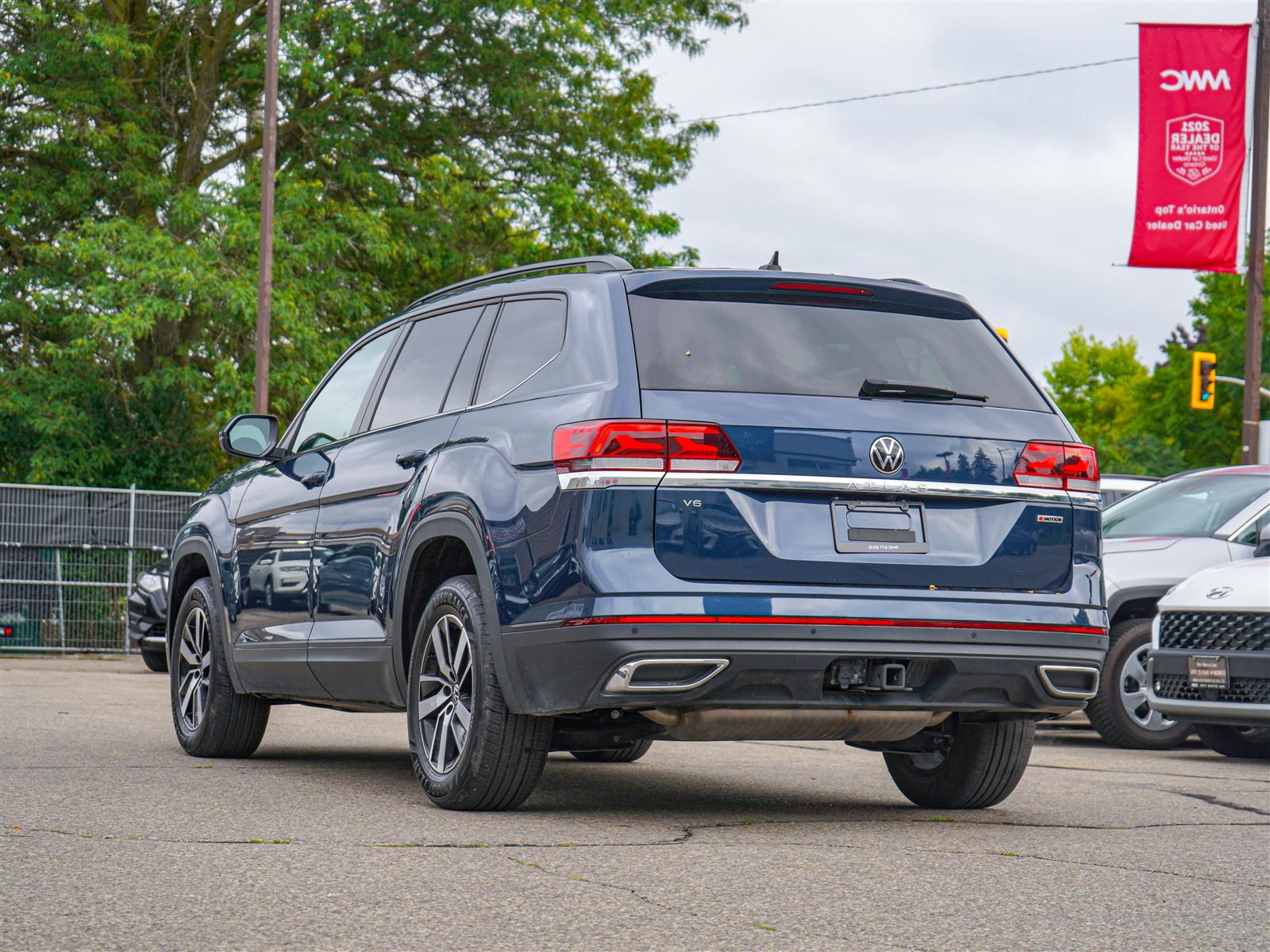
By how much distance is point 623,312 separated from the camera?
6012 mm

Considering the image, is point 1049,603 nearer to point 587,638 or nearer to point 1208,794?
point 587,638

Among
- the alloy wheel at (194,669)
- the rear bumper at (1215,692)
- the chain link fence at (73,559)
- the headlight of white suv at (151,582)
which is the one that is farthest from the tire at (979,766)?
the chain link fence at (73,559)

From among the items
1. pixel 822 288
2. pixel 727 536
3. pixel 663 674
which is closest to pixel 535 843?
pixel 663 674

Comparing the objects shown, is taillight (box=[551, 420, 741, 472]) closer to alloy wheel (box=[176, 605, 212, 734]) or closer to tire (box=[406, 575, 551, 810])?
tire (box=[406, 575, 551, 810])

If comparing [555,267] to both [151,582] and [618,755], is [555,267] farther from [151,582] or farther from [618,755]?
[151,582]

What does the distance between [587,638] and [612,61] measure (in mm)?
23318

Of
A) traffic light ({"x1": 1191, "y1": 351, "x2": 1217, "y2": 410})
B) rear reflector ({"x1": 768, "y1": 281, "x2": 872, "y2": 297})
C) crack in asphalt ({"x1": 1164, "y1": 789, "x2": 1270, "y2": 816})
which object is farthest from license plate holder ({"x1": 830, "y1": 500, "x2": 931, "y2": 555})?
traffic light ({"x1": 1191, "y1": 351, "x2": 1217, "y2": 410})

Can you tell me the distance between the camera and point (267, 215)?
23.2m

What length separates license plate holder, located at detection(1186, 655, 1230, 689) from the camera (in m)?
9.54

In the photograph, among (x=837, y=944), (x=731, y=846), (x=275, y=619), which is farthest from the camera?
(x=275, y=619)

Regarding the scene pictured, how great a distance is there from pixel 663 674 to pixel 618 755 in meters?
3.35

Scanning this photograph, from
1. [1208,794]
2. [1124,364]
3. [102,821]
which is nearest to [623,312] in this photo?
[102,821]

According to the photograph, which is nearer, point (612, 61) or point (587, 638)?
point (587, 638)

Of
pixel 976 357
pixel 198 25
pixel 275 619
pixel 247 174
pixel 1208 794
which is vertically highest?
pixel 198 25
